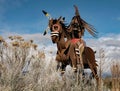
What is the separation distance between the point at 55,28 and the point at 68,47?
85 cm

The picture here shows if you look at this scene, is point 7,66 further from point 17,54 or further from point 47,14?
point 47,14

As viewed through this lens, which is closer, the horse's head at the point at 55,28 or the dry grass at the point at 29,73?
the dry grass at the point at 29,73

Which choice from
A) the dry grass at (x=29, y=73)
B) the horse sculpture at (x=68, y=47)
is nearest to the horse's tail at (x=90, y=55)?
the horse sculpture at (x=68, y=47)

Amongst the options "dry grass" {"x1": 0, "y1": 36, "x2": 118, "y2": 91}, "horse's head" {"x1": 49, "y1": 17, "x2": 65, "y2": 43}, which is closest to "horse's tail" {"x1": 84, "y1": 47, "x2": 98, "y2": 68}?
"horse's head" {"x1": 49, "y1": 17, "x2": 65, "y2": 43}

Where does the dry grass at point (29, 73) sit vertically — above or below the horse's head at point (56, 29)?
below

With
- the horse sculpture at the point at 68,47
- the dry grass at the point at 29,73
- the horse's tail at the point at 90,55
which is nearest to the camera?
the dry grass at the point at 29,73

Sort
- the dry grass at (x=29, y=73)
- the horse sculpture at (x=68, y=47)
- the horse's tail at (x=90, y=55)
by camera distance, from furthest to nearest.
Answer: the horse's tail at (x=90, y=55), the horse sculpture at (x=68, y=47), the dry grass at (x=29, y=73)

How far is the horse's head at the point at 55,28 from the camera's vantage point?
47.6ft

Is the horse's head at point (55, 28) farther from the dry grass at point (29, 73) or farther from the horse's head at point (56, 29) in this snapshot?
the dry grass at point (29, 73)

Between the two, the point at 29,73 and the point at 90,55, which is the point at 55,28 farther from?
the point at 29,73

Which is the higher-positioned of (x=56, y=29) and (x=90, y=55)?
(x=56, y=29)

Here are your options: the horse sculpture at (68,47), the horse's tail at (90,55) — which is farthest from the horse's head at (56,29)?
the horse's tail at (90,55)

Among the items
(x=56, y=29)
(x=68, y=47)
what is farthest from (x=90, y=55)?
(x=56, y=29)

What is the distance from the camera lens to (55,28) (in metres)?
14.6
